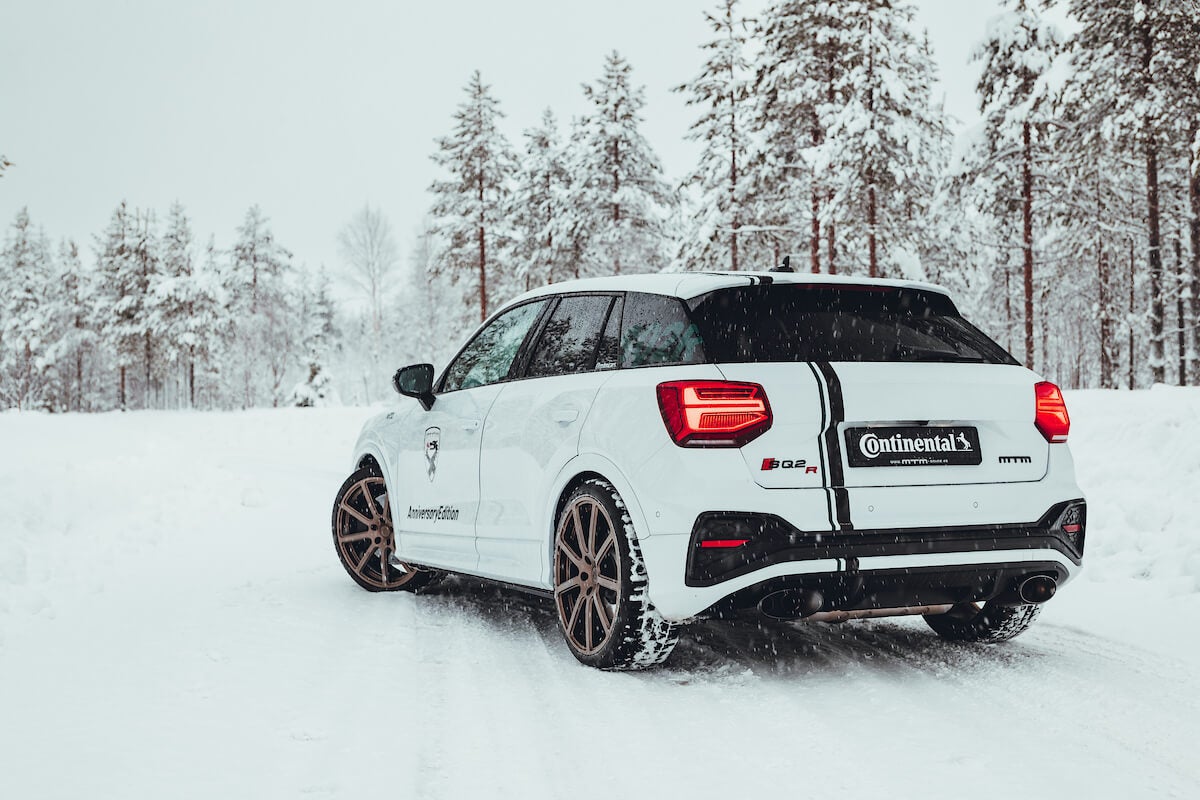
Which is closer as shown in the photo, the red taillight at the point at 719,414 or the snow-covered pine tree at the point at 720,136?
the red taillight at the point at 719,414

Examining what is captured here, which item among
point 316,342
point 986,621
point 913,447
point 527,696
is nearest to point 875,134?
point 986,621

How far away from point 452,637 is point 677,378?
207 cm

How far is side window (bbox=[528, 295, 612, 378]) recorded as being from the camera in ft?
16.6

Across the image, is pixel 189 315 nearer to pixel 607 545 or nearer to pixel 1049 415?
pixel 607 545

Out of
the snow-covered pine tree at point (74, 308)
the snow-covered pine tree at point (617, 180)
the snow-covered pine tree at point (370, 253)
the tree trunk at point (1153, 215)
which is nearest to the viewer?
the tree trunk at point (1153, 215)

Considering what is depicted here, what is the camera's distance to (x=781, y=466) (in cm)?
410

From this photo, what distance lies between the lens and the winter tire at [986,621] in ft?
16.7

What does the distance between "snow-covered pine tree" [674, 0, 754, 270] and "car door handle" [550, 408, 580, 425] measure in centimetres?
2423

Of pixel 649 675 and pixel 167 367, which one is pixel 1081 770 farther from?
pixel 167 367

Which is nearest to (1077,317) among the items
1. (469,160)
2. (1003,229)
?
(1003,229)

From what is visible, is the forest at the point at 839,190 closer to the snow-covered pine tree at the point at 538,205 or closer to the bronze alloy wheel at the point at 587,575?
the snow-covered pine tree at the point at 538,205

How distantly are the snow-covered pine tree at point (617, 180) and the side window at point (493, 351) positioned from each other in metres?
28.2

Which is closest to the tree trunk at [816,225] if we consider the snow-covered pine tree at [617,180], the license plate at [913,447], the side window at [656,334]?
the snow-covered pine tree at [617,180]

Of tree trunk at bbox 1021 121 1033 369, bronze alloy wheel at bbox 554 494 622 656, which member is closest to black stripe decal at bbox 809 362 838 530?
bronze alloy wheel at bbox 554 494 622 656
